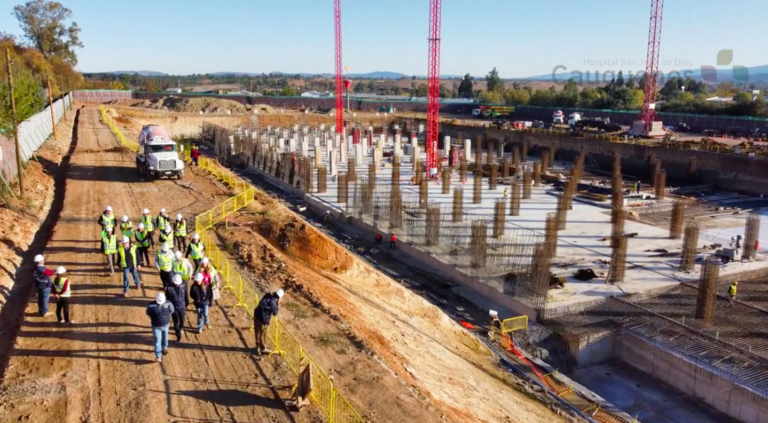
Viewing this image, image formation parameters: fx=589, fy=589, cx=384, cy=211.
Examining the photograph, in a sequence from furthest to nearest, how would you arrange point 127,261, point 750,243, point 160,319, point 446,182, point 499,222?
point 446,182
point 499,222
point 750,243
point 127,261
point 160,319

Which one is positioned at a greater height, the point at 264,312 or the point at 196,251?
the point at 196,251

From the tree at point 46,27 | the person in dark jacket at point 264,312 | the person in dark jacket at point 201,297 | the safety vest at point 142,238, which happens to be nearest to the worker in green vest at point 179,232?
the safety vest at point 142,238

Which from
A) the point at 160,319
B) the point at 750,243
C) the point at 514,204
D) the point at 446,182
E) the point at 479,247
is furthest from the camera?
the point at 446,182

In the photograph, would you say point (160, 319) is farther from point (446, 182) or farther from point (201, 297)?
point (446, 182)

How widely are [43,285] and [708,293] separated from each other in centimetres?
1467

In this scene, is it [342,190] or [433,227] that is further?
[342,190]

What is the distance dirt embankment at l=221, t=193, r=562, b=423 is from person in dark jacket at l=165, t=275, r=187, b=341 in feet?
6.63

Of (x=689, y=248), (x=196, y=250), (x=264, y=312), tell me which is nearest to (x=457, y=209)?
(x=689, y=248)

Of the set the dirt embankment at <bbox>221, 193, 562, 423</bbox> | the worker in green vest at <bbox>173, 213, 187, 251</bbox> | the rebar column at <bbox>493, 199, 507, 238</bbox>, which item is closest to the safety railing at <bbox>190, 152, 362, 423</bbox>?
the dirt embankment at <bbox>221, 193, 562, 423</bbox>

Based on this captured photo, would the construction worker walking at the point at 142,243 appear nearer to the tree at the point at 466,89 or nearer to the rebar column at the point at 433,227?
the rebar column at the point at 433,227

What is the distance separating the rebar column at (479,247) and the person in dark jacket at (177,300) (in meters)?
11.0

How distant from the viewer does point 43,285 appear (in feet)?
32.4

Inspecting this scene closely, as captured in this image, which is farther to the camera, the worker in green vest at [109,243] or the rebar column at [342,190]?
the rebar column at [342,190]

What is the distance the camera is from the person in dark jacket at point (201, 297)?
371 inches
